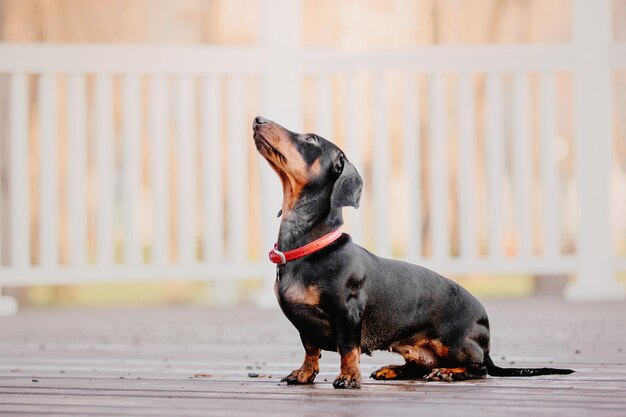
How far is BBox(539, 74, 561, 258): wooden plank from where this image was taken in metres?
4.63

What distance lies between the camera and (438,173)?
4641mm

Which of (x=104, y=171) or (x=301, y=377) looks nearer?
(x=301, y=377)

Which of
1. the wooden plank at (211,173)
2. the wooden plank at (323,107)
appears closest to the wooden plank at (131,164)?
the wooden plank at (211,173)

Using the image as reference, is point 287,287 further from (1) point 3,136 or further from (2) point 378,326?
(1) point 3,136

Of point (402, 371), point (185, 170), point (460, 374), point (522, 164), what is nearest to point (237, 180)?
point (185, 170)

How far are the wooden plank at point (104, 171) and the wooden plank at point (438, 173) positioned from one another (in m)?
1.56

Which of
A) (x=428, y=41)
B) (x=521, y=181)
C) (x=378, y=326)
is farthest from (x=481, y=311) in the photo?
(x=428, y=41)

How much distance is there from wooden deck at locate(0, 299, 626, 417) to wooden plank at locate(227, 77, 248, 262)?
2.15 ft

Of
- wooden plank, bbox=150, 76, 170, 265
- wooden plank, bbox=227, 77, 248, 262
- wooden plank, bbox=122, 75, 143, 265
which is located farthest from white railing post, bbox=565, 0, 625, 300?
wooden plank, bbox=122, 75, 143, 265

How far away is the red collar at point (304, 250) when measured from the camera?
2062 millimetres

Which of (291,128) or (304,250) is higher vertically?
(291,128)

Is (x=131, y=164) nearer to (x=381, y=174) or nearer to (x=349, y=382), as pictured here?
(x=381, y=174)

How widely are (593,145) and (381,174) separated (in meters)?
1.05

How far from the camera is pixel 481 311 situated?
222 centimetres
